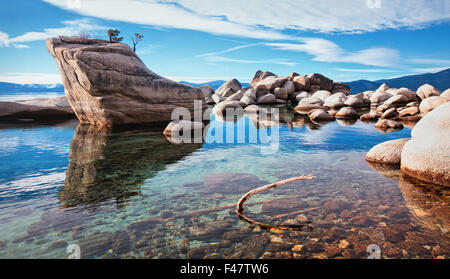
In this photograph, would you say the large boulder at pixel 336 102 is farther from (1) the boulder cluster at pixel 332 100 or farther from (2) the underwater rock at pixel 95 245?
(2) the underwater rock at pixel 95 245

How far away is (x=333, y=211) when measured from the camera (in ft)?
13.1

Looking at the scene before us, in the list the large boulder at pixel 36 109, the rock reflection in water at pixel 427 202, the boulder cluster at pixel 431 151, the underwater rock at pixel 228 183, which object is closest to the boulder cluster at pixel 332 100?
the boulder cluster at pixel 431 151

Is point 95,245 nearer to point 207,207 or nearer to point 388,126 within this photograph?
point 207,207

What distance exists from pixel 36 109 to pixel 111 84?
881 centimetres

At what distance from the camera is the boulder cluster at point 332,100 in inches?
663

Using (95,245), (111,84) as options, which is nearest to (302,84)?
(111,84)

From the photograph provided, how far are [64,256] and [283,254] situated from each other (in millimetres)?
2527

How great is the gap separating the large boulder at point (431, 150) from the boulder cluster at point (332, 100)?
8.36 meters

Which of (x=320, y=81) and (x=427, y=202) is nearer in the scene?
(x=427, y=202)

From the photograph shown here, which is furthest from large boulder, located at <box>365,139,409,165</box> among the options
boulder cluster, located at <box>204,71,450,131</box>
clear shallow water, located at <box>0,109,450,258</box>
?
boulder cluster, located at <box>204,71,450,131</box>

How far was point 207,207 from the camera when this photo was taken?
4.18 meters

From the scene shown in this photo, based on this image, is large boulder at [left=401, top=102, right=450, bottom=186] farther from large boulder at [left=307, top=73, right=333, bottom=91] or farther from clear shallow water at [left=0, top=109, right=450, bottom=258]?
large boulder at [left=307, top=73, right=333, bottom=91]

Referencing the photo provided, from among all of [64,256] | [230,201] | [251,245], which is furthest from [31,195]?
[251,245]
